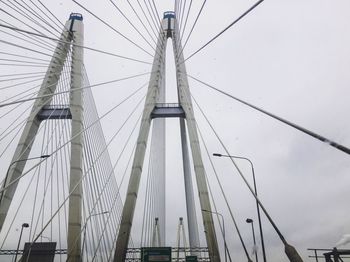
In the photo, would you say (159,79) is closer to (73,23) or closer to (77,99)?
(77,99)

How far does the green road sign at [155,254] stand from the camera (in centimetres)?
3300

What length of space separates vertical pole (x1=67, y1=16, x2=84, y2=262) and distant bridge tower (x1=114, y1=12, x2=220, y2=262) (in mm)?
4531

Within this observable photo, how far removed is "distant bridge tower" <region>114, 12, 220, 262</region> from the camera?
28594mm

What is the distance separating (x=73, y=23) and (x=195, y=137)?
17.7 m

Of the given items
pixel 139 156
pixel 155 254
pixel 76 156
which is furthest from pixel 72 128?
pixel 155 254

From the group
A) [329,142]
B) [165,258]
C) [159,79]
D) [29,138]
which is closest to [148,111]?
[159,79]

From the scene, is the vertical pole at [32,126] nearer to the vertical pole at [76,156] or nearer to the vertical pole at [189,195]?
the vertical pole at [76,156]

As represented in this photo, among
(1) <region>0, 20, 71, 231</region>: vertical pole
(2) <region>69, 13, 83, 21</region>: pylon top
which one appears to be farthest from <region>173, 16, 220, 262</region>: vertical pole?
(2) <region>69, 13, 83, 21</region>: pylon top

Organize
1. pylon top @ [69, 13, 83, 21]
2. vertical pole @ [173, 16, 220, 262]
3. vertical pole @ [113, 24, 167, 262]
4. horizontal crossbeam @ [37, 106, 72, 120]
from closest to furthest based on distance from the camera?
vertical pole @ [173, 16, 220, 262]
vertical pole @ [113, 24, 167, 262]
horizontal crossbeam @ [37, 106, 72, 120]
pylon top @ [69, 13, 83, 21]

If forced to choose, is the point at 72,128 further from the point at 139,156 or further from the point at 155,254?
the point at 155,254

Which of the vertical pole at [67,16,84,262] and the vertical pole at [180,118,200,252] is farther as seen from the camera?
the vertical pole at [180,118,200,252]

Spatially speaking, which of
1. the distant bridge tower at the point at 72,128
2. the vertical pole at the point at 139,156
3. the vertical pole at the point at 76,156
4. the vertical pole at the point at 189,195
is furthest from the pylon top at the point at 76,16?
the vertical pole at the point at 189,195

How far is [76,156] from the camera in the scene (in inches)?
1324

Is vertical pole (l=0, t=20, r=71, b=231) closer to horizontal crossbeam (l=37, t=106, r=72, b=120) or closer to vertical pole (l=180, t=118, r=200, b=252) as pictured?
horizontal crossbeam (l=37, t=106, r=72, b=120)
